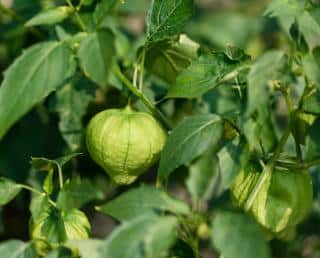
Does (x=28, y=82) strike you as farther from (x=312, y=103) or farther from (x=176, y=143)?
(x=312, y=103)

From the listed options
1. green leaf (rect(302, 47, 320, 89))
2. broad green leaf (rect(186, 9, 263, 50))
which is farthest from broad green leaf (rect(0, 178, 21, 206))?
broad green leaf (rect(186, 9, 263, 50))

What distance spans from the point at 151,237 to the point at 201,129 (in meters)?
0.22

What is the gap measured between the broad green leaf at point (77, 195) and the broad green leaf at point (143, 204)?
0.06 metres

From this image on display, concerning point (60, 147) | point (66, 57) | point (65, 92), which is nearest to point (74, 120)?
point (65, 92)

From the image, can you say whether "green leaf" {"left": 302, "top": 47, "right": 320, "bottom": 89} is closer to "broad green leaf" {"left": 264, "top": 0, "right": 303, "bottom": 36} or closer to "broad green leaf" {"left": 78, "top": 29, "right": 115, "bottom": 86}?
"broad green leaf" {"left": 264, "top": 0, "right": 303, "bottom": 36}

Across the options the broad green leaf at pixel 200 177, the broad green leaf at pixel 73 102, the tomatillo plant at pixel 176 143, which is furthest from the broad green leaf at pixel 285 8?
the broad green leaf at pixel 73 102

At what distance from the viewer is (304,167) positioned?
1112mm

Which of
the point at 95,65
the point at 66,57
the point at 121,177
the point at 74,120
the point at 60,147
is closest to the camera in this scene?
the point at 95,65

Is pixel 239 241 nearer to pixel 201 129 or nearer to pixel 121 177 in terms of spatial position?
pixel 201 129

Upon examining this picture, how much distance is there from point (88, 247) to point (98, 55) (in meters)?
0.24

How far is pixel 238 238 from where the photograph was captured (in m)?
0.88

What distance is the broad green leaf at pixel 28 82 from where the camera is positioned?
102cm

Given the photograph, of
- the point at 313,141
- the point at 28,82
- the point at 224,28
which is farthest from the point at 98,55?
the point at 224,28

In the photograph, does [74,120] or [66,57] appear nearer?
[66,57]
